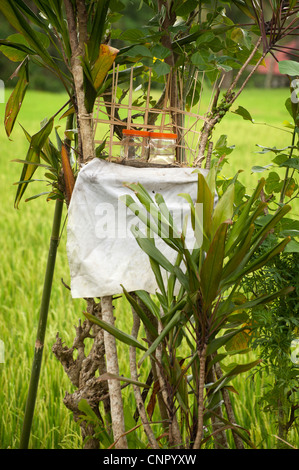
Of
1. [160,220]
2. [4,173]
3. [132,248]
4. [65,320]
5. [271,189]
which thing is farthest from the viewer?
[4,173]

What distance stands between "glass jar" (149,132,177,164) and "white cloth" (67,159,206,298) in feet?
0.18

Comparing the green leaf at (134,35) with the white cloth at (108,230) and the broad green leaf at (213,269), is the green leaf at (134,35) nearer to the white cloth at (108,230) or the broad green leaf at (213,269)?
the white cloth at (108,230)

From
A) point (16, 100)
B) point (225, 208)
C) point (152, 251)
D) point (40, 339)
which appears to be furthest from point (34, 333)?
point (225, 208)

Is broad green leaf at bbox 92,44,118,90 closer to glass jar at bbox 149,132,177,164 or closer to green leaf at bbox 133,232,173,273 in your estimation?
glass jar at bbox 149,132,177,164

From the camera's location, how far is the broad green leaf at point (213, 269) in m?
0.85

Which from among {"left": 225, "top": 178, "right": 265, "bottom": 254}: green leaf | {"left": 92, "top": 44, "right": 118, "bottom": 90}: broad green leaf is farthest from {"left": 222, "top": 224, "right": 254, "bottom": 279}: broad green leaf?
{"left": 92, "top": 44, "right": 118, "bottom": 90}: broad green leaf

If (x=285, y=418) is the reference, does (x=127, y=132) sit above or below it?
above

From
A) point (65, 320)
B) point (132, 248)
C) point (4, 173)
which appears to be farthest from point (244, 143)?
point (132, 248)

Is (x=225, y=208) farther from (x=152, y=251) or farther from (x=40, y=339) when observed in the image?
(x=40, y=339)

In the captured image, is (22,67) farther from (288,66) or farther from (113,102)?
(288,66)

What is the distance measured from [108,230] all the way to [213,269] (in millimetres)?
242

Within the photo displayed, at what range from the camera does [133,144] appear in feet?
3.64
